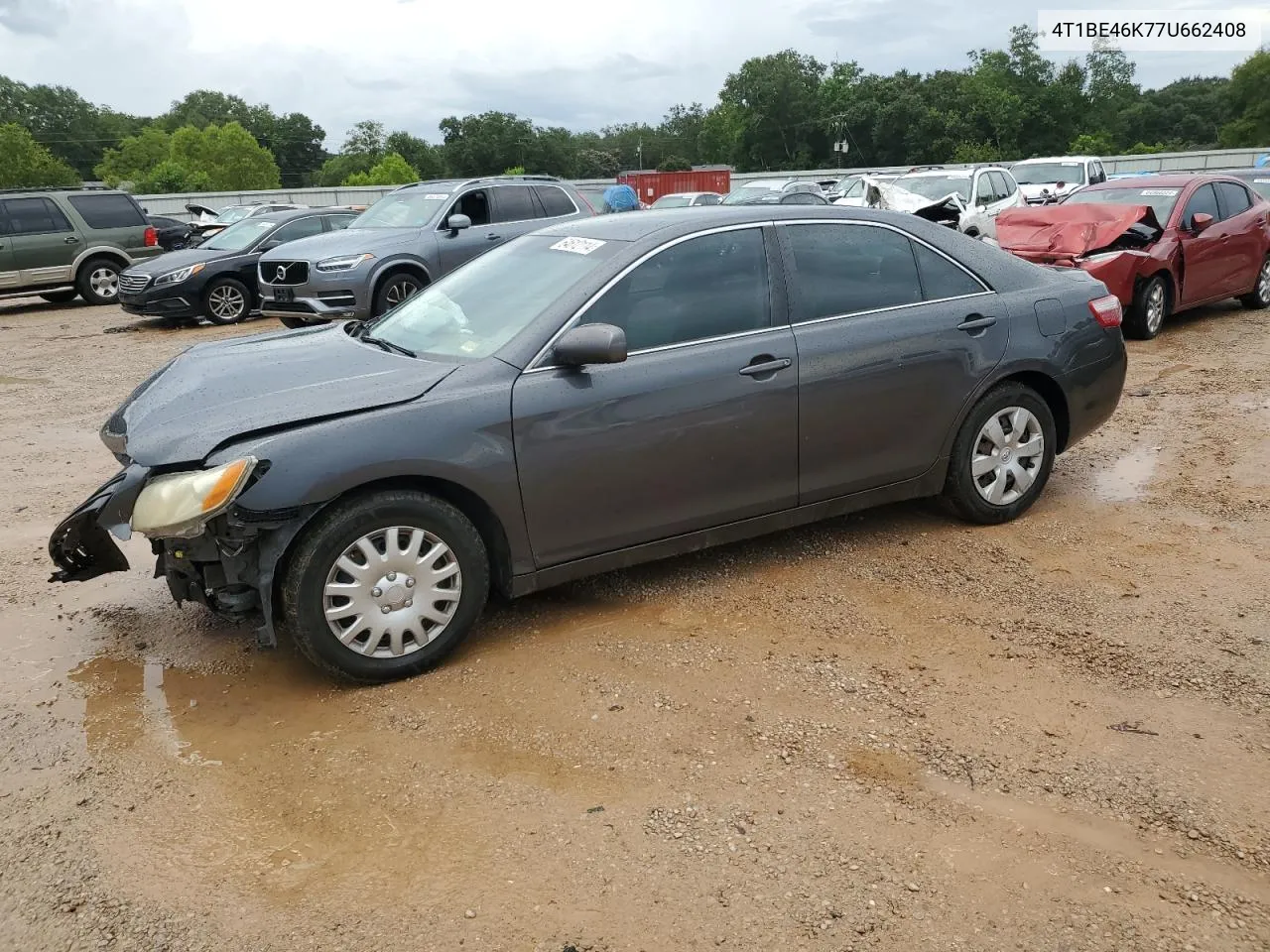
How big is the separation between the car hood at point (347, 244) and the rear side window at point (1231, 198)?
9.05 meters

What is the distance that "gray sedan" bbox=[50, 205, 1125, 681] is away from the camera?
3.64 m

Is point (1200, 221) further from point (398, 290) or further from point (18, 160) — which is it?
point (18, 160)

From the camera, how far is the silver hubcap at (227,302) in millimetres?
14594

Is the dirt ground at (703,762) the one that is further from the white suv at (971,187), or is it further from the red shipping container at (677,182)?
the red shipping container at (677,182)

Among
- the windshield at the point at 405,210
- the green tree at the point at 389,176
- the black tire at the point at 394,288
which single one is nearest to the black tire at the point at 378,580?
the black tire at the point at 394,288

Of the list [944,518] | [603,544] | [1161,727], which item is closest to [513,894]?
[603,544]

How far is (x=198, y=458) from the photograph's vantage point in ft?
11.7

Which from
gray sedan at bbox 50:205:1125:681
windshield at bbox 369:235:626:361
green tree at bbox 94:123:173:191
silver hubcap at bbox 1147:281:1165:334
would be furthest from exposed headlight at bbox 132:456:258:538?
green tree at bbox 94:123:173:191

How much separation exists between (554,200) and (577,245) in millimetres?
8609

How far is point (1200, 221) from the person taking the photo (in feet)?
34.8

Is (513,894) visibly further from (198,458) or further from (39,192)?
(39,192)

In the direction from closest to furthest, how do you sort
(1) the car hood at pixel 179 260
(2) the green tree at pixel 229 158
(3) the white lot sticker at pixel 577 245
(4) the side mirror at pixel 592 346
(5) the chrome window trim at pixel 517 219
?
(4) the side mirror at pixel 592 346 → (3) the white lot sticker at pixel 577 245 → (5) the chrome window trim at pixel 517 219 → (1) the car hood at pixel 179 260 → (2) the green tree at pixel 229 158

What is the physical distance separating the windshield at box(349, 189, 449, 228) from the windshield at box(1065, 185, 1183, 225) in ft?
24.7

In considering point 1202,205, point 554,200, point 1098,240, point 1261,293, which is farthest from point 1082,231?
point 554,200
